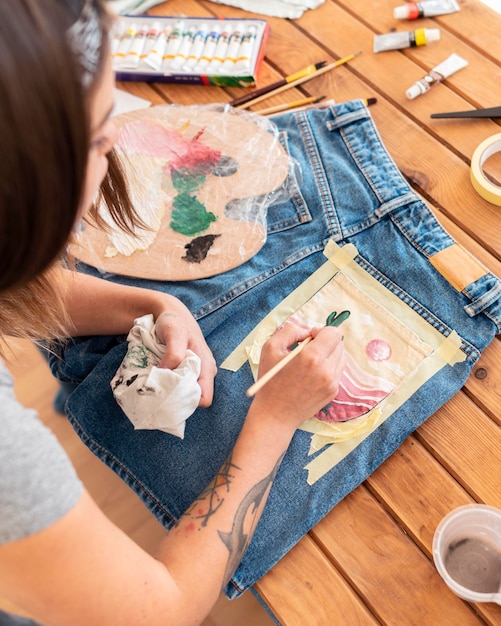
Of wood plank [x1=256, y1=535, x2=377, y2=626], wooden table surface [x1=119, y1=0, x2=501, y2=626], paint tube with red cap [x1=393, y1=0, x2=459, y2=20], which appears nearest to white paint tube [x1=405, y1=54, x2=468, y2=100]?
wooden table surface [x1=119, y1=0, x2=501, y2=626]

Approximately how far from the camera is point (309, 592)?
2.50ft

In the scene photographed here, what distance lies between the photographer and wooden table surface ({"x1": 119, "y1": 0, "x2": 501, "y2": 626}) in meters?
0.75

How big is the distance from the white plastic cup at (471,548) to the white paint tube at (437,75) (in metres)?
0.75

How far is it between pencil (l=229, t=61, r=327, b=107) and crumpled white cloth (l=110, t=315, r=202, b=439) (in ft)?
1.83

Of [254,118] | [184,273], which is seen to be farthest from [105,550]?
[254,118]

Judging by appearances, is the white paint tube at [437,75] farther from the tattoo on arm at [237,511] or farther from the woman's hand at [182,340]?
the tattoo on arm at [237,511]

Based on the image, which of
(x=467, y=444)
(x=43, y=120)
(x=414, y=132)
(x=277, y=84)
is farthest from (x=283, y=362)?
(x=277, y=84)

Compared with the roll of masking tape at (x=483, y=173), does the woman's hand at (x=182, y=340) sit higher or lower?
lower

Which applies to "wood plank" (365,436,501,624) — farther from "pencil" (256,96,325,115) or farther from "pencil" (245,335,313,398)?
"pencil" (256,96,325,115)

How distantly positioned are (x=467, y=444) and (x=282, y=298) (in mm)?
343

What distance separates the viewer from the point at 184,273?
986mm

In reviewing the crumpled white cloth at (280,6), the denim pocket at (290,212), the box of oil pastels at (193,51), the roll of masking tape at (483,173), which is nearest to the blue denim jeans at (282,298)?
Answer: the denim pocket at (290,212)

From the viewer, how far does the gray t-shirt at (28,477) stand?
1.74 ft

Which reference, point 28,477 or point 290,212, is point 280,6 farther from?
point 28,477
